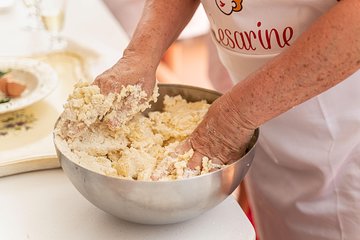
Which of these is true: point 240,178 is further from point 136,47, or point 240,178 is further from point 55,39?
point 55,39

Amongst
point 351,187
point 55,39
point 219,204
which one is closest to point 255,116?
point 219,204

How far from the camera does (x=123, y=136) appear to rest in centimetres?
96

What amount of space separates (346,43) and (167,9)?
1.34ft

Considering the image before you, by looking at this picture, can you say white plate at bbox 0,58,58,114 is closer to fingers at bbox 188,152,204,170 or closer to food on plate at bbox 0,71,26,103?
food on plate at bbox 0,71,26,103

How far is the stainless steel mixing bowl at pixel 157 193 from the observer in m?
0.80

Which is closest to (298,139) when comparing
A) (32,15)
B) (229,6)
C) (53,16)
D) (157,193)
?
(229,6)

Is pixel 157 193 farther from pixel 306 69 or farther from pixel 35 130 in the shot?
pixel 35 130

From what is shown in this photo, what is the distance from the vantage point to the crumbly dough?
0.88 m

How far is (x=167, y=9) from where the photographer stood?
1126 mm

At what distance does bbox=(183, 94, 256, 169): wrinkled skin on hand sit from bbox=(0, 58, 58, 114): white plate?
396mm

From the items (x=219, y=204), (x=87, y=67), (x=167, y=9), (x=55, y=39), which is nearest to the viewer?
(x=219, y=204)

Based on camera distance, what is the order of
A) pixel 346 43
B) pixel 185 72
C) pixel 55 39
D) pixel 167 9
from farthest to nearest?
pixel 185 72 → pixel 55 39 → pixel 167 9 → pixel 346 43

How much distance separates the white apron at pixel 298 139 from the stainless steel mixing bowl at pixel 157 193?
265 millimetres

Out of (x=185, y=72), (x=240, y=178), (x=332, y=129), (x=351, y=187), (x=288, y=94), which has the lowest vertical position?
(x=185, y=72)
